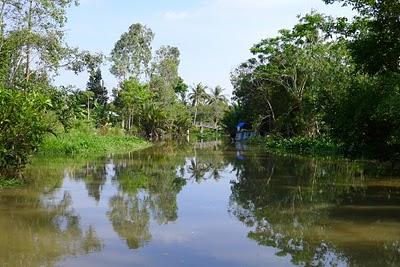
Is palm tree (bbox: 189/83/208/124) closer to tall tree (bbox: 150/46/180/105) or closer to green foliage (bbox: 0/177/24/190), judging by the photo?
tall tree (bbox: 150/46/180/105)

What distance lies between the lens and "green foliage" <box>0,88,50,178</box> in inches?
505

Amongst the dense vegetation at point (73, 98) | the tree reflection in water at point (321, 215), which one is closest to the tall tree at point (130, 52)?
the dense vegetation at point (73, 98)

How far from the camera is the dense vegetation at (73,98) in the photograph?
1346 centimetres

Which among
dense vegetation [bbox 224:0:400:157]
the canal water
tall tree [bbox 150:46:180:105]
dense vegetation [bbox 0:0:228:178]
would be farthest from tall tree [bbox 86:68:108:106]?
the canal water

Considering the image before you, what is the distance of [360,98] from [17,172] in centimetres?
1127

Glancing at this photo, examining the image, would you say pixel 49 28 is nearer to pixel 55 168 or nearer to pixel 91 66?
pixel 91 66

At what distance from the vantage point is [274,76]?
130ft

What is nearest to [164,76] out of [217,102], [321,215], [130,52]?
[130,52]

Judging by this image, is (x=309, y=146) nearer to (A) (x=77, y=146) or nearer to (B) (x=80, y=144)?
(B) (x=80, y=144)

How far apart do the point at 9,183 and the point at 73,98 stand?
33.7 feet

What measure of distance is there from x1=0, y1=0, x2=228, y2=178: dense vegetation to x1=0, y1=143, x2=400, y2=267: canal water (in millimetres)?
1764

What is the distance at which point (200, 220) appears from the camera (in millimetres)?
9797

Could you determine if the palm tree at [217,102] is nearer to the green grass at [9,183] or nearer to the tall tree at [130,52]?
the tall tree at [130,52]

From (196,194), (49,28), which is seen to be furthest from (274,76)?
(196,194)
